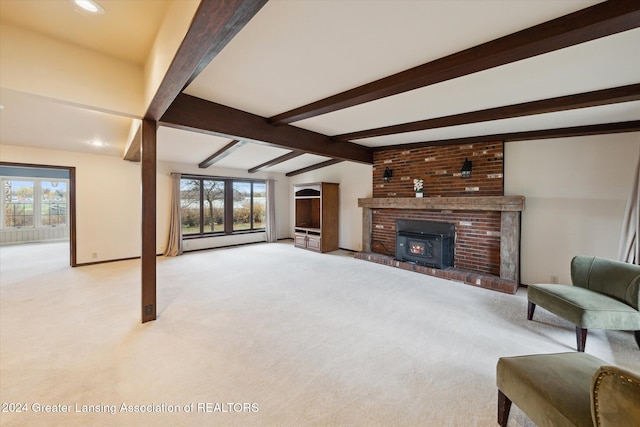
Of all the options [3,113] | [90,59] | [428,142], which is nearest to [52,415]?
[90,59]

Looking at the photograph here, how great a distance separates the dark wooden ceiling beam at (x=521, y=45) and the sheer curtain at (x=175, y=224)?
548cm

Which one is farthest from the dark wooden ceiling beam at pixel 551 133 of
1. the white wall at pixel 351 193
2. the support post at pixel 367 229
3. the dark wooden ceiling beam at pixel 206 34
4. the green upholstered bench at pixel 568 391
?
the dark wooden ceiling beam at pixel 206 34

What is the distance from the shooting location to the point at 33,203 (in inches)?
319

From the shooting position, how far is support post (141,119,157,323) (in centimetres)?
285

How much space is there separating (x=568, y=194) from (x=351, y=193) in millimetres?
4226

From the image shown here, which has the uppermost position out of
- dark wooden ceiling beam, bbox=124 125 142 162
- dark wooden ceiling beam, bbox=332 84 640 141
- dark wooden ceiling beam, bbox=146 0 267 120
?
dark wooden ceiling beam, bbox=332 84 640 141

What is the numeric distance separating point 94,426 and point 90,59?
2934 mm

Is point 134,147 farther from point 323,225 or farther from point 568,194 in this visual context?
point 568,194

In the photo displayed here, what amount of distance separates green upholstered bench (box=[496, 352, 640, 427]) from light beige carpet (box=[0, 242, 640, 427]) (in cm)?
39

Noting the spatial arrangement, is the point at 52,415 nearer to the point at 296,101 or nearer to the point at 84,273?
the point at 296,101

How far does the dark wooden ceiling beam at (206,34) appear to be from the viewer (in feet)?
3.67

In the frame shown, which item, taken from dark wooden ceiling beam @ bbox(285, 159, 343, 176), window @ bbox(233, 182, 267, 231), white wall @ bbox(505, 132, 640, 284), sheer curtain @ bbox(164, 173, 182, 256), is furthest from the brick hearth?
sheer curtain @ bbox(164, 173, 182, 256)

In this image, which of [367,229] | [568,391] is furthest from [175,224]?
[568,391]

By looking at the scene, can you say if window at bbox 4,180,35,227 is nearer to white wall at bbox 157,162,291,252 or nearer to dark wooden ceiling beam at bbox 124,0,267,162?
white wall at bbox 157,162,291,252
